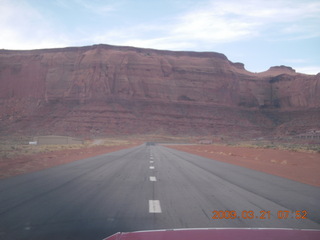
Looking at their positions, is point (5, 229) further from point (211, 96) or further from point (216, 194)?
point (211, 96)

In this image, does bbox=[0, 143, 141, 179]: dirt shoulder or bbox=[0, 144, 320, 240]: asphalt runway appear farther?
bbox=[0, 143, 141, 179]: dirt shoulder

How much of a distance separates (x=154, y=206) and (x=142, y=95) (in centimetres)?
11020

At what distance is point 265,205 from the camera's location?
8.26 metres

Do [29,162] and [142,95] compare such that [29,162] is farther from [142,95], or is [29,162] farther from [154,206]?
[142,95]

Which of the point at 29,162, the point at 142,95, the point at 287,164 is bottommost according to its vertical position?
the point at 287,164

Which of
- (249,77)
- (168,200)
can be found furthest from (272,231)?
(249,77)

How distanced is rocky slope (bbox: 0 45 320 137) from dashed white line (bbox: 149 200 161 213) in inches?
3666

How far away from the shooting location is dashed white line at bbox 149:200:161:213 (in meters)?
7.37

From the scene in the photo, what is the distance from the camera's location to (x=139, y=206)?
7844 millimetres

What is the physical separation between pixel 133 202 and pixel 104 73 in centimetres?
11084

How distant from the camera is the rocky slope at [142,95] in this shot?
105812 millimetres
